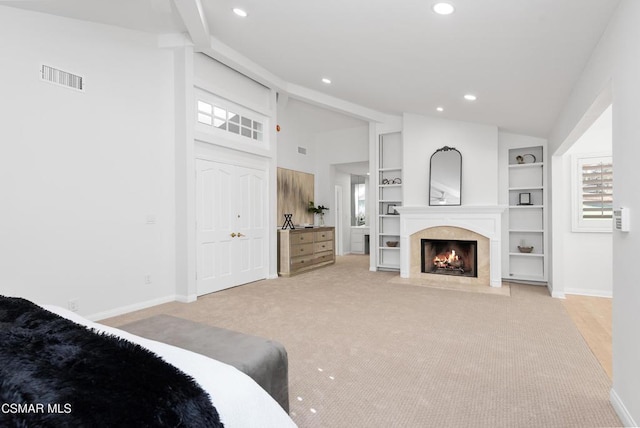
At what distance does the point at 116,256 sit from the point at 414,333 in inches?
132

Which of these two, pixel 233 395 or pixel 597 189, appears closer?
pixel 233 395

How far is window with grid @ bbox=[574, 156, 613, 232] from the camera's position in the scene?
14.7 feet

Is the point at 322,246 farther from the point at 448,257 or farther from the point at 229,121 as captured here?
the point at 229,121

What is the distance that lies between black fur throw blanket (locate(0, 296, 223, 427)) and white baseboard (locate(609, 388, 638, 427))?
2055 mm

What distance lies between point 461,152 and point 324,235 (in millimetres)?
3167

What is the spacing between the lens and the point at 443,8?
237 centimetres

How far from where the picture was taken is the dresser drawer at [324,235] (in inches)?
274

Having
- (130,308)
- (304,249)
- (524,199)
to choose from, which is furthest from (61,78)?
(524,199)

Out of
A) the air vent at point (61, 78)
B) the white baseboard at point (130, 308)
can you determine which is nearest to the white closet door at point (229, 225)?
the white baseboard at point (130, 308)

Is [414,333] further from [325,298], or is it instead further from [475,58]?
[475,58]

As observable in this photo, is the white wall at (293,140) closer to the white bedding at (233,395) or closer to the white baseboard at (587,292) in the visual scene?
the white baseboard at (587,292)

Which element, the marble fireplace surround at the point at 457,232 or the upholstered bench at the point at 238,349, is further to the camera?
the marble fireplace surround at the point at 457,232

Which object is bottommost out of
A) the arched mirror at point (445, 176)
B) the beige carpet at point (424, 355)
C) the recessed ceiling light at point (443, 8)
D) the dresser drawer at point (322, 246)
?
the beige carpet at point (424, 355)

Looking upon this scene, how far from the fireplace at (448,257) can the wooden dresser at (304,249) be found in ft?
6.95
